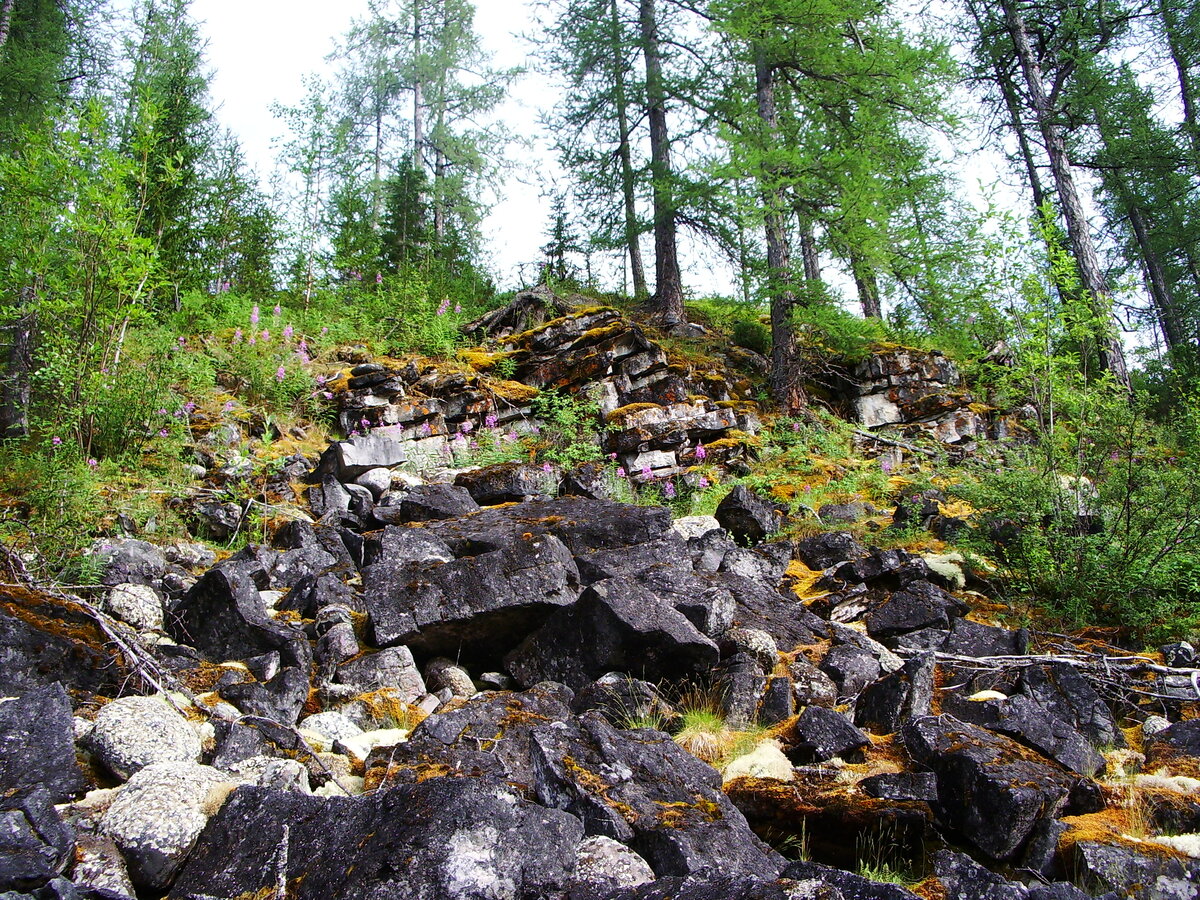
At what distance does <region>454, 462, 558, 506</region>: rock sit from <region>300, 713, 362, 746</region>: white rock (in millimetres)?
4136

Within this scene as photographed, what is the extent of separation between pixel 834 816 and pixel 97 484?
6.65m

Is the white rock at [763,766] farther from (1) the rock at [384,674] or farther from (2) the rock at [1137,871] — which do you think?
(1) the rock at [384,674]

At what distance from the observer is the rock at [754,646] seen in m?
4.91

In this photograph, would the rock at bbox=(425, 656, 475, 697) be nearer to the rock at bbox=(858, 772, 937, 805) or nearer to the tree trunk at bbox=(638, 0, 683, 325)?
the rock at bbox=(858, 772, 937, 805)

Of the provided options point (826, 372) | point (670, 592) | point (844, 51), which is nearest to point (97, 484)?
point (670, 592)

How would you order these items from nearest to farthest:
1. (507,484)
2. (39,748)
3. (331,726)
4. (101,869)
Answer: (101,869) → (39,748) → (331,726) → (507,484)

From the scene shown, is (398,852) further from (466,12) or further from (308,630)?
(466,12)

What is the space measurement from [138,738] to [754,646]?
3520 mm

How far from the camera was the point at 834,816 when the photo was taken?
3299mm

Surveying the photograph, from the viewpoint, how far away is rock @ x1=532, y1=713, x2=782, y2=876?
9.21 feet

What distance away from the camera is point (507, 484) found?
27.3ft

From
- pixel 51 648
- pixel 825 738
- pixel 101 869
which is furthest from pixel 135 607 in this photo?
pixel 825 738

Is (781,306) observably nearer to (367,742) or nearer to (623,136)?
(623,136)

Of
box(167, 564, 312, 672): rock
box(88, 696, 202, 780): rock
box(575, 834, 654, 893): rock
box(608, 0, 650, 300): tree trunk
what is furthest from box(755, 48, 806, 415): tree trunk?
box(88, 696, 202, 780): rock
